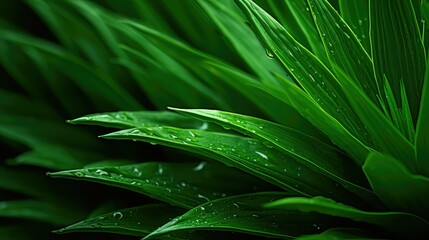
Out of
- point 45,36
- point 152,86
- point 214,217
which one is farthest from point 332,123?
point 45,36

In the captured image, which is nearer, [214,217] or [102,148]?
[214,217]

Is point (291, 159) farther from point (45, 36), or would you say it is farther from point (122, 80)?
point (45, 36)

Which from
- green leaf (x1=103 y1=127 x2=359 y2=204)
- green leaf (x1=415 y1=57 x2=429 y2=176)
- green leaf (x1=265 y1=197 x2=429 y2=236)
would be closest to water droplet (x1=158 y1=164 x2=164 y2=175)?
green leaf (x1=103 y1=127 x2=359 y2=204)

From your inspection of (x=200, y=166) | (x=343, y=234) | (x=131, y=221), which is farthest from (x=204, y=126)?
(x=343, y=234)

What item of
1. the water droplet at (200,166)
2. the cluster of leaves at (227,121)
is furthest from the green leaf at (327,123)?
the water droplet at (200,166)

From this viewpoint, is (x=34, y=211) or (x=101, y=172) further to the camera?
(x=34, y=211)

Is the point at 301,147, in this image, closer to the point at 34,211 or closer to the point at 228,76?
the point at 228,76

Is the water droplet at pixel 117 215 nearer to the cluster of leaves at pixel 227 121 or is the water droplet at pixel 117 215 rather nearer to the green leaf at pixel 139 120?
the cluster of leaves at pixel 227 121

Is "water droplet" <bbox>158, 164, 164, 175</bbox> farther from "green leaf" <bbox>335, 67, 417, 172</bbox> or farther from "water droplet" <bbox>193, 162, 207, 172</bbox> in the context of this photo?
"green leaf" <bbox>335, 67, 417, 172</bbox>
